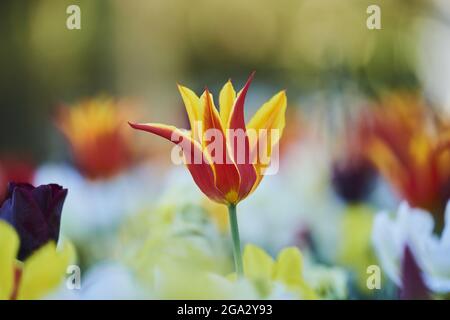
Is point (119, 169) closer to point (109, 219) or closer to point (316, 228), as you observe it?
Result: point (109, 219)

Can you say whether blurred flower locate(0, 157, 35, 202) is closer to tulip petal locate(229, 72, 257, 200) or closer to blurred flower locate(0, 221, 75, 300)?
blurred flower locate(0, 221, 75, 300)

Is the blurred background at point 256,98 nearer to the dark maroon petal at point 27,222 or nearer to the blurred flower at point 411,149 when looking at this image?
the blurred flower at point 411,149

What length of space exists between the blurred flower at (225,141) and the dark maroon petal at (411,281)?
36 cm

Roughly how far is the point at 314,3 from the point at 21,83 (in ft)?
2.13

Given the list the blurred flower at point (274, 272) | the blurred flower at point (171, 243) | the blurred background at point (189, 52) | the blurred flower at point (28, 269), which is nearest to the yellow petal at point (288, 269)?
the blurred flower at point (274, 272)

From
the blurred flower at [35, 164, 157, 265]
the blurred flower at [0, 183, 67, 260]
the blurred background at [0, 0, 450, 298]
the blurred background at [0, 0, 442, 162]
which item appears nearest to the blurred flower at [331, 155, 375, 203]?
the blurred background at [0, 0, 450, 298]

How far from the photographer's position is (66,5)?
135cm

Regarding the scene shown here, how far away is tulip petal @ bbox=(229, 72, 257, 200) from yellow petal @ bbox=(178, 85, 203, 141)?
0.07 metres

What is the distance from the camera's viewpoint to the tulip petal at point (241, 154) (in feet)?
4.10

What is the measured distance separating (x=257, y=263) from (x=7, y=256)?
0.48m

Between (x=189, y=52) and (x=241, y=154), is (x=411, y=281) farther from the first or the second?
(x=189, y=52)

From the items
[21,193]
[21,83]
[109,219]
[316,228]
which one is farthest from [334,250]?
[21,83]

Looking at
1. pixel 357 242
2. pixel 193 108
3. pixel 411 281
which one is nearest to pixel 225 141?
pixel 193 108
